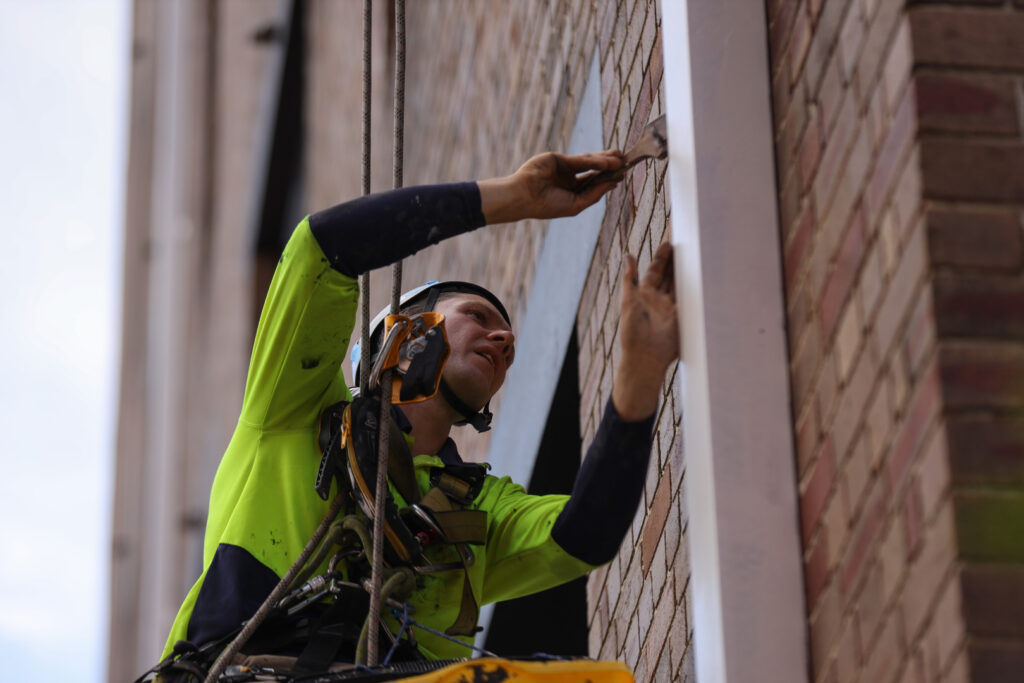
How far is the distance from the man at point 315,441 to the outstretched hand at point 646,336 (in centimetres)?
3

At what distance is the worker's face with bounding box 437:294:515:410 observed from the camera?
11.8ft

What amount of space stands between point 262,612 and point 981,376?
1.42m

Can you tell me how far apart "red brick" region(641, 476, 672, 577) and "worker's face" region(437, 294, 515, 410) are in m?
0.45

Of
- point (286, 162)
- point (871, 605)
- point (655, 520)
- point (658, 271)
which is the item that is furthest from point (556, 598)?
point (286, 162)

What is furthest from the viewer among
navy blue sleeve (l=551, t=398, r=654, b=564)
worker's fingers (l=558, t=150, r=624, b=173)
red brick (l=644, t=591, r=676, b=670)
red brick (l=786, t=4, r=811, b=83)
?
red brick (l=644, t=591, r=676, b=670)

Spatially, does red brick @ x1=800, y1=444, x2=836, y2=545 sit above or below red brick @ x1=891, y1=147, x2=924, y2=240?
below

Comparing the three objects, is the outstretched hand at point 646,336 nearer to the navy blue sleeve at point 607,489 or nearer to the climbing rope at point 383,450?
the navy blue sleeve at point 607,489

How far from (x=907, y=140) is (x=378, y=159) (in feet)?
19.9

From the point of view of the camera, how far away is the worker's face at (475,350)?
361cm

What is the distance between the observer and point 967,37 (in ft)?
7.27

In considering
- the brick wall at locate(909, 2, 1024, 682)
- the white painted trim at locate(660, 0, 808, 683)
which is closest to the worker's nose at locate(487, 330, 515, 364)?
the white painted trim at locate(660, 0, 808, 683)

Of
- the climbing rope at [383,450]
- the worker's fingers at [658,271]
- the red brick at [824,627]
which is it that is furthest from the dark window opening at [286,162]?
the red brick at [824,627]

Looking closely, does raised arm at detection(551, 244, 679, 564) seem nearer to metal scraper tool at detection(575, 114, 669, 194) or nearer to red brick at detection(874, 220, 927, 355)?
metal scraper tool at detection(575, 114, 669, 194)

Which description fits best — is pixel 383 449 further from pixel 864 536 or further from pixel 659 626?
pixel 864 536
